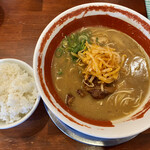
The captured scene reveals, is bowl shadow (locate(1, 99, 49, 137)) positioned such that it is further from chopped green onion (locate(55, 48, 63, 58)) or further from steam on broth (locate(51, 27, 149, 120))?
chopped green onion (locate(55, 48, 63, 58))

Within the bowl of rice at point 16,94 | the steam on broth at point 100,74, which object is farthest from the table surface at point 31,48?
the steam on broth at point 100,74

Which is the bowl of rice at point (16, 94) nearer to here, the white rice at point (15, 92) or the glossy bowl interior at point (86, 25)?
the white rice at point (15, 92)

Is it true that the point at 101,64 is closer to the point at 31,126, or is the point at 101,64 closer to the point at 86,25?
the point at 86,25

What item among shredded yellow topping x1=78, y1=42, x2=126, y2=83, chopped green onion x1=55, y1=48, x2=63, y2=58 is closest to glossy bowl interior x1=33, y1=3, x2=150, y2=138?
chopped green onion x1=55, y1=48, x2=63, y2=58

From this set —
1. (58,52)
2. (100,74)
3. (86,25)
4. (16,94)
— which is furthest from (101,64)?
(16,94)

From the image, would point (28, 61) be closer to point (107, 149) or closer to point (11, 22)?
point (11, 22)
